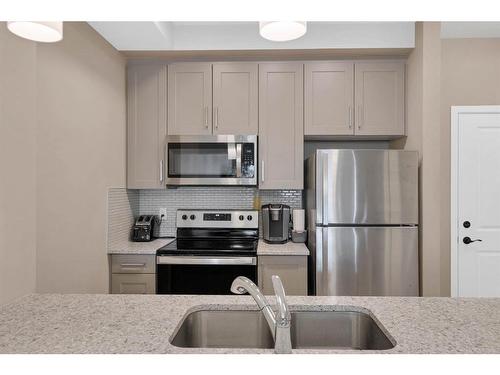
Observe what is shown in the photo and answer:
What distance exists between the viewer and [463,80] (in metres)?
2.87

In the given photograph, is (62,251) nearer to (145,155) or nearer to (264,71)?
(145,155)

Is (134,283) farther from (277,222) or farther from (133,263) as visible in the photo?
(277,222)

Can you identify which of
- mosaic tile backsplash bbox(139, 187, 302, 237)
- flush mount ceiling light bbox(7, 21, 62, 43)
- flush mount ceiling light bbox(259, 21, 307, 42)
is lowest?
mosaic tile backsplash bbox(139, 187, 302, 237)

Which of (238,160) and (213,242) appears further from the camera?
(213,242)

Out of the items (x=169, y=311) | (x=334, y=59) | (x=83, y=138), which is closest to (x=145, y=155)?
(x=83, y=138)

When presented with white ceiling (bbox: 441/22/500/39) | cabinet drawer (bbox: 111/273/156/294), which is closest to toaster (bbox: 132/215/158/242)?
cabinet drawer (bbox: 111/273/156/294)

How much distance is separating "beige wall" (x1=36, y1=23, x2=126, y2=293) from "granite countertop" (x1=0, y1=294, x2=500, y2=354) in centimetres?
75

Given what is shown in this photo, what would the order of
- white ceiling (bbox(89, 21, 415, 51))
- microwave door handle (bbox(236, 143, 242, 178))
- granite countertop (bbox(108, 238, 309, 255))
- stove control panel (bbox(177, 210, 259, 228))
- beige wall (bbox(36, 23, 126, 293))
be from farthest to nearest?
stove control panel (bbox(177, 210, 259, 228)) → microwave door handle (bbox(236, 143, 242, 178)) → white ceiling (bbox(89, 21, 415, 51)) → granite countertop (bbox(108, 238, 309, 255)) → beige wall (bbox(36, 23, 126, 293))

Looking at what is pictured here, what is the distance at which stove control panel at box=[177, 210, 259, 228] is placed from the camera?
304 cm

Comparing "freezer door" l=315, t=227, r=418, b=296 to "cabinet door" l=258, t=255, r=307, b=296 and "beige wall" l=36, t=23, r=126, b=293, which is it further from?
"beige wall" l=36, t=23, r=126, b=293

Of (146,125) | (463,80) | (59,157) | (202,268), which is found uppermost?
(463,80)

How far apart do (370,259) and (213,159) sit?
4.56 feet

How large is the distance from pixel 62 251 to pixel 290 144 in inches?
69.7

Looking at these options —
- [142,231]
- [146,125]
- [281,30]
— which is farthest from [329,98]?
[281,30]
